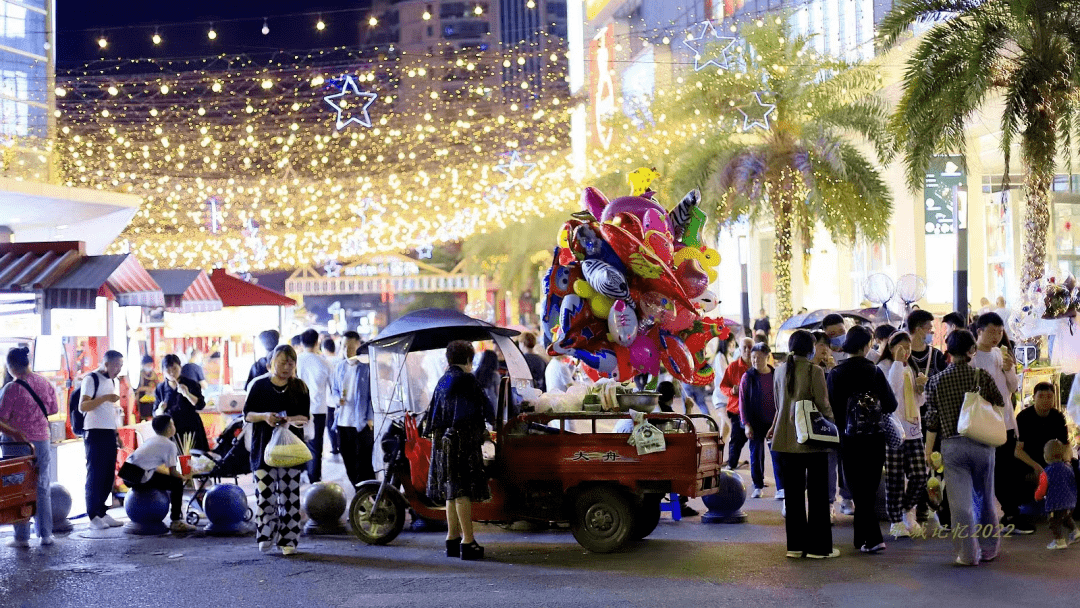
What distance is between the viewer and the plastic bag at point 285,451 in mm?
10352

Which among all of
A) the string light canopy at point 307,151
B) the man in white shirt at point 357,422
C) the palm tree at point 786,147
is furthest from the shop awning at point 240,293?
the man in white shirt at point 357,422

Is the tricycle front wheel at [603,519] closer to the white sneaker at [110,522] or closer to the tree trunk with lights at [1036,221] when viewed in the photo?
the white sneaker at [110,522]

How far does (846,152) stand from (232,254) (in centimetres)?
1850

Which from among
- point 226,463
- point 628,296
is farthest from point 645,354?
Result: point 226,463

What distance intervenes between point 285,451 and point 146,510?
2362mm

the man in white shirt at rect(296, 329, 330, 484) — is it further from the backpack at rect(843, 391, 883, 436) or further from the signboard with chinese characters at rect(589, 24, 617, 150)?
the signboard with chinese characters at rect(589, 24, 617, 150)

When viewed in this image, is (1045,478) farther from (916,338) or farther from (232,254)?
(232,254)

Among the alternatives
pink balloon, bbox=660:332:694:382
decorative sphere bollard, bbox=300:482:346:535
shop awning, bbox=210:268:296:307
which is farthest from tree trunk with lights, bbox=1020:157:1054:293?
shop awning, bbox=210:268:296:307

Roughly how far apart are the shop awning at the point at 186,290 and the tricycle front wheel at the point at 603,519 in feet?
36.1

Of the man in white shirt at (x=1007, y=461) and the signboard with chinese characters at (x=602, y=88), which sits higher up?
the signboard with chinese characters at (x=602, y=88)

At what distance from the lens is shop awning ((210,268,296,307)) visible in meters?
23.3

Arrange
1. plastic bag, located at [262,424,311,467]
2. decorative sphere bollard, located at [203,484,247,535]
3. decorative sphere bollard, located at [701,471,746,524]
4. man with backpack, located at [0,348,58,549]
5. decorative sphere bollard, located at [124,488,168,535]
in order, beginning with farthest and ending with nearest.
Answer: decorative sphere bollard, located at [124,488,168,535] → decorative sphere bollard, located at [203,484,247,535] → decorative sphere bollard, located at [701,471,746,524] → man with backpack, located at [0,348,58,549] → plastic bag, located at [262,424,311,467]

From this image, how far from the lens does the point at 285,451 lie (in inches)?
408

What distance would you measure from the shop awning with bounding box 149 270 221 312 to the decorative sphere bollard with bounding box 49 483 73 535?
7288 millimetres
